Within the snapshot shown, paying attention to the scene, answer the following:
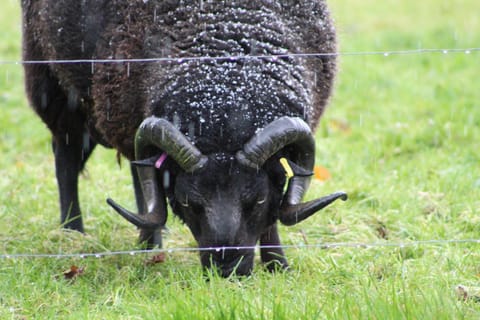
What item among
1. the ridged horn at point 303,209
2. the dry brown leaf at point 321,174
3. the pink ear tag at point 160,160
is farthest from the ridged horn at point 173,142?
the dry brown leaf at point 321,174

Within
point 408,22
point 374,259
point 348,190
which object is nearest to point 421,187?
point 348,190

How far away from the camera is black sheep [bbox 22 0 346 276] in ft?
14.5

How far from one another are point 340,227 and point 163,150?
1.77 m

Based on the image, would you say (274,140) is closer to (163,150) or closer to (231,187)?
(231,187)

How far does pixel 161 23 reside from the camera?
4.93 meters

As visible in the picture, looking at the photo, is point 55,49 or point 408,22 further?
point 408,22

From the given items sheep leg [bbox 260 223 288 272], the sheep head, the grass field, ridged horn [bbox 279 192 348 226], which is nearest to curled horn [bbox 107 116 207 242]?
the sheep head

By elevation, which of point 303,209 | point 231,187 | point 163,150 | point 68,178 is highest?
point 163,150

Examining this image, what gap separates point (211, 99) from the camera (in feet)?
14.6

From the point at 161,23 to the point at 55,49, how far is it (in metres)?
0.97

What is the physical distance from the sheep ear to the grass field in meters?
0.57

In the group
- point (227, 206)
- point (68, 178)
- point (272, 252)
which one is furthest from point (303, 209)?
point (68, 178)

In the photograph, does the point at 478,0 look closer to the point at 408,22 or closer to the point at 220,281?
the point at 408,22

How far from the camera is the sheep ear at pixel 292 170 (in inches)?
180
